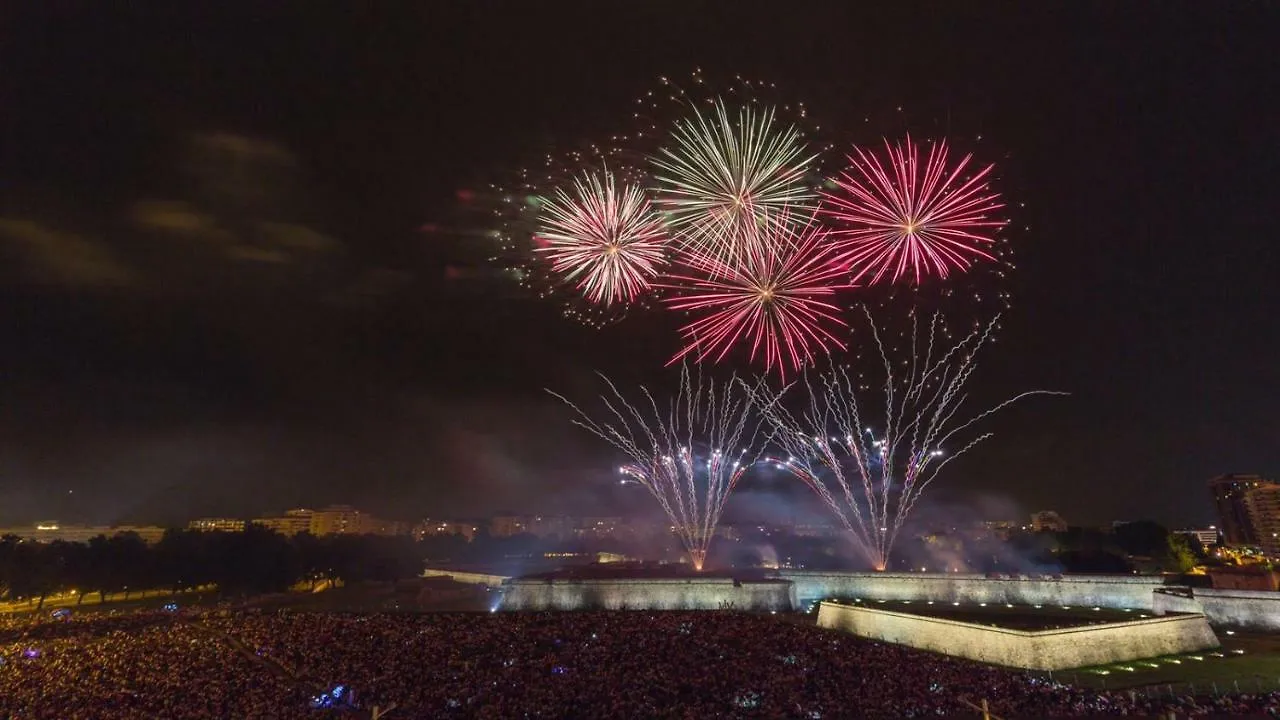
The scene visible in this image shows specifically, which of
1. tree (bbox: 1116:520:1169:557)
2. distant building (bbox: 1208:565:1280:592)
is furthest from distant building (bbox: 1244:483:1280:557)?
distant building (bbox: 1208:565:1280:592)

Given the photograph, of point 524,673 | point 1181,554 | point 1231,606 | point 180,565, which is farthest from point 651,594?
point 1181,554

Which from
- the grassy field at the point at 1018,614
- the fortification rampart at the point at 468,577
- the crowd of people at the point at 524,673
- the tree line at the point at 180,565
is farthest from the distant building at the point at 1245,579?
the tree line at the point at 180,565

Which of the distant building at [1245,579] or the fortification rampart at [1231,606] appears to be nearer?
the fortification rampart at [1231,606]

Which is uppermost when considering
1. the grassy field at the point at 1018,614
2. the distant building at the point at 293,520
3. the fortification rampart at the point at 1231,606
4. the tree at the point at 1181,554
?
the distant building at the point at 293,520

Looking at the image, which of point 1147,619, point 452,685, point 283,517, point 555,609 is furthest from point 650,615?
point 283,517

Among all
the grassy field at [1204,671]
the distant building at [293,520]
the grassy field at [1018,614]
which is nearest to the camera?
the grassy field at [1204,671]

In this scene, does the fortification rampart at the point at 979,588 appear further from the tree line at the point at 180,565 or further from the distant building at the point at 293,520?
the distant building at the point at 293,520

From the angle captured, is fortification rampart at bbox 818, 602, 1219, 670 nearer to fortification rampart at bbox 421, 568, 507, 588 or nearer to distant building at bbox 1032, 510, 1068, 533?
fortification rampart at bbox 421, 568, 507, 588
